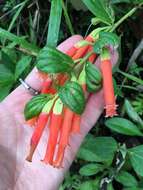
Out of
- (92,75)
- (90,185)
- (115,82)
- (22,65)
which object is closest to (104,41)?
(92,75)

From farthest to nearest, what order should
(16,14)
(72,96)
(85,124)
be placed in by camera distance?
(16,14) < (85,124) < (72,96)

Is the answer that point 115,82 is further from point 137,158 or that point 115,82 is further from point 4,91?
point 4,91

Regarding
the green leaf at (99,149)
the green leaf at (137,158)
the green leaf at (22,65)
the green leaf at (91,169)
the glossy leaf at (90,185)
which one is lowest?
the glossy leaf at (90,185)

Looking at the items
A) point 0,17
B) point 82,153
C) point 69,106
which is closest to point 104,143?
point 82,153

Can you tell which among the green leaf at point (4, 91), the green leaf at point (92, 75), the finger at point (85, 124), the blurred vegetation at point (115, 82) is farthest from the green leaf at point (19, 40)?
the green leaf at point (92, 75)

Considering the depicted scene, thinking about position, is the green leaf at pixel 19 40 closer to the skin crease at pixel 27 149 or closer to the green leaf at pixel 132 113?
the skin crease at pixel 27 149

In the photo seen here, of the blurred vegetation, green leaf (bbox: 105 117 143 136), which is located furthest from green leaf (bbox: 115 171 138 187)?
green leaf (bbox: 105 117 143 136)

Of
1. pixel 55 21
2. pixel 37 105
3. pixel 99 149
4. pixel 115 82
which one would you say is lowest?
pixel 99 149
